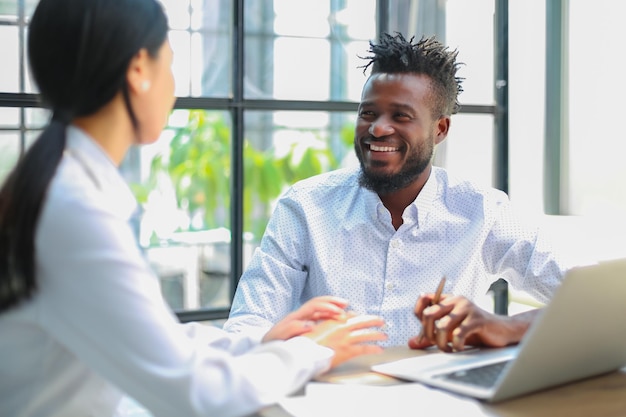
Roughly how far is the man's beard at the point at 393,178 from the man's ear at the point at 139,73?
1014mm

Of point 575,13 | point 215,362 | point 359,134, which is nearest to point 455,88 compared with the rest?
point 359,134

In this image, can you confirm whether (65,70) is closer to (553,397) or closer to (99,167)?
(99,167)

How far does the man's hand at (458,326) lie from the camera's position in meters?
1.41

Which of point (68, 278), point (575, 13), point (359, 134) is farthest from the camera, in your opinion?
point (575, 13)

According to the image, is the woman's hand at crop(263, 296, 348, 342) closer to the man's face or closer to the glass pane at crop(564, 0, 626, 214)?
the man's face

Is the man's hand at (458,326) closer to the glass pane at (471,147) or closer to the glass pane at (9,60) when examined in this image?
the glass pane at (9,60)

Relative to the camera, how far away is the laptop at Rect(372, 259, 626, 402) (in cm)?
107

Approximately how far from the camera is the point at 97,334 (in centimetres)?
97

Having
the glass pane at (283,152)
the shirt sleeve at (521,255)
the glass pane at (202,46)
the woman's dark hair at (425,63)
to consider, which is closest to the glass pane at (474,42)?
the glass pane at (283,152)

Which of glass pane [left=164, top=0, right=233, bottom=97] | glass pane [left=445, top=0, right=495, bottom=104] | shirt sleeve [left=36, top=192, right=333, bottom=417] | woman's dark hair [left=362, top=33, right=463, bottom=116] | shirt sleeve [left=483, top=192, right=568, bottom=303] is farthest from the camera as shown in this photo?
glass pane [left=445, top=0, right=495, bottom=104]

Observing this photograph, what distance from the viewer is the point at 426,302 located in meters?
1.46

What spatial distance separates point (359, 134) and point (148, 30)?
1.07 meters

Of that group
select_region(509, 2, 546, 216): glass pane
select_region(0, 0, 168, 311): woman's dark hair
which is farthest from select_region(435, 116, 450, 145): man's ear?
select_region(509, 2, 546, 216): glass pane

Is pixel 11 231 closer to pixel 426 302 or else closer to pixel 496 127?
pixel 426 302
